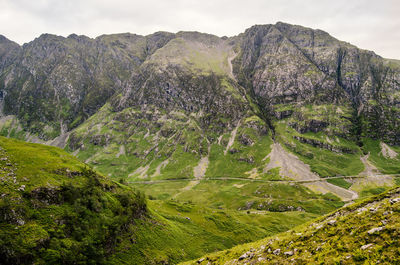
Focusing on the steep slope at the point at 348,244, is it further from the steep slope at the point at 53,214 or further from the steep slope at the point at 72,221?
the steep slope at the point at 72,221

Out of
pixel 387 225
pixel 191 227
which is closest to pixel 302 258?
pixel 387 225

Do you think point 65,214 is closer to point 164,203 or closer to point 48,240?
point 48,240

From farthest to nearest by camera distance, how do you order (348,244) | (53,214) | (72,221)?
(72,221), (53,214), (348,244)

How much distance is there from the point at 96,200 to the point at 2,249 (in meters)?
23.4

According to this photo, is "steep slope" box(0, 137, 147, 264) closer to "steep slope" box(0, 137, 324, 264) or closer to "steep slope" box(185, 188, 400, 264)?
"steep slope" box(0, 137, 324, 264)

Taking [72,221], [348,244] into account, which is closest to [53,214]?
[72,221]

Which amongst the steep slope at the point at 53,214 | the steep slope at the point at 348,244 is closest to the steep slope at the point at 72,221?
the steep slope at the point at 53,214

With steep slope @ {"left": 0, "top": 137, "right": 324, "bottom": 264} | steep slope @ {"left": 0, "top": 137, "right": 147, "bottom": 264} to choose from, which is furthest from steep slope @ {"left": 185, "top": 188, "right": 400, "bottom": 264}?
steep slope @ {"left": 0, "top": 137, "right": 324, "bottom": 264}

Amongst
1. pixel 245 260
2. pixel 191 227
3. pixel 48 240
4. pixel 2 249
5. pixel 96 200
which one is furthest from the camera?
pixel 191 227

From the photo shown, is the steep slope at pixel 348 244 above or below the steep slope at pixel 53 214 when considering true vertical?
above

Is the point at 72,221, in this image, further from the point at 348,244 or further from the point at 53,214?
the point at 348,244

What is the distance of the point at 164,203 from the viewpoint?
12950 cm

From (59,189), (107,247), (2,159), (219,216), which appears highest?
(2,159)

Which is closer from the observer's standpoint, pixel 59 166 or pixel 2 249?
pixel 2 249
